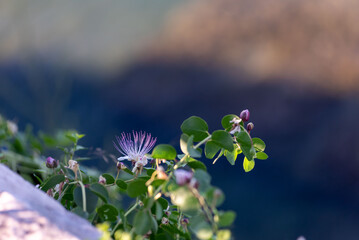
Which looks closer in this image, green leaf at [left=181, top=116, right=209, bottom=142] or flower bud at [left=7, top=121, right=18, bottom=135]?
green leaf at [left=181, top=116, right=209, bottom=142]

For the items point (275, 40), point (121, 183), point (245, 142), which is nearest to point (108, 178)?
point (121, 183)

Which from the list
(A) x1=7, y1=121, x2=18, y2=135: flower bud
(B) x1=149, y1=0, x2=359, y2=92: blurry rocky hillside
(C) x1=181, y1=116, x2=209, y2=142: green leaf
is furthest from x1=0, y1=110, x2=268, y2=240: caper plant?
(B) x1=149, y1=0, x2=359, y2=92: blurry rocky hillside

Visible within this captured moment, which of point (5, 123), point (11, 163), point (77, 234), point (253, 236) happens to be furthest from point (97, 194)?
point (253, 236)

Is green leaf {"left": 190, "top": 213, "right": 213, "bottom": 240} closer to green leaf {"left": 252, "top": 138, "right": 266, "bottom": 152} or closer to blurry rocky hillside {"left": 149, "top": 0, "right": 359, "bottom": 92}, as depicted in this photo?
green leaf {"left": 252, "top": 138, "right": 266, "bottom": 152}

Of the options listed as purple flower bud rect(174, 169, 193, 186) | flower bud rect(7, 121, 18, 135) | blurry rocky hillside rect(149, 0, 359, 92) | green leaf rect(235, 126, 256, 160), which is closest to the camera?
purple flower bud rect(174, 169, 193, 186)

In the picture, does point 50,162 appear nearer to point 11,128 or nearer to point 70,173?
point 70,173

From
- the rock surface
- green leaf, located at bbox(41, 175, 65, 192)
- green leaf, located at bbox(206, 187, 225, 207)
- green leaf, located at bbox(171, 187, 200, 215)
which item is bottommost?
the rock surface

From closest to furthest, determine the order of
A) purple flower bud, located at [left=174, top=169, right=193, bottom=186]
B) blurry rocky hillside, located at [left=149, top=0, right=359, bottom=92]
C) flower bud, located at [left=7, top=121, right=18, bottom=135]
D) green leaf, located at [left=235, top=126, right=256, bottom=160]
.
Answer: purple flower bud, located at [left=174, top=169, right=193, bottom=186]
green leaf, located at [left=235, top=126, right=256, bottom=160]
flower bud, located at [left=7, top=121, right=18, bottom=135]
blurry rocky hillside, located at [left=149, top=0, right=359, bottom=92]

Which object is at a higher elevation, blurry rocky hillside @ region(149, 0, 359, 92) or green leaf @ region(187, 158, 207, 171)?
blurry rocky hillside @ region(149, 0, 359, 92)
